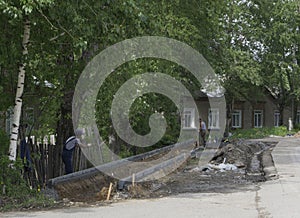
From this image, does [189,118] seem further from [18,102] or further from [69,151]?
[18,102]

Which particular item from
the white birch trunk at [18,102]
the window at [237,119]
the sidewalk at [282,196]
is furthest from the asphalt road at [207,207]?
the window at [237,119]

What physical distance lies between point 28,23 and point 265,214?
632 centimetres

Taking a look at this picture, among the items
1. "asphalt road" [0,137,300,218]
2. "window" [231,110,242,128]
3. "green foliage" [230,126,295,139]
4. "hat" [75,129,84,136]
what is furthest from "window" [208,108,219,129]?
"asphalt road" [0,137,300,218]

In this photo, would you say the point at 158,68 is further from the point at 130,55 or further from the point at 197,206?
the point at 197,206

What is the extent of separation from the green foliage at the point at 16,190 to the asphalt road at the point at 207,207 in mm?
747

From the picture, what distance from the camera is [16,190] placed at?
1052 cm

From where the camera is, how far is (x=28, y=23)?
10617mm

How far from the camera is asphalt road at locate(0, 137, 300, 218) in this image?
29.8 ft

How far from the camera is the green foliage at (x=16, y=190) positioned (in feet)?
33.2

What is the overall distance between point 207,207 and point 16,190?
411 cm

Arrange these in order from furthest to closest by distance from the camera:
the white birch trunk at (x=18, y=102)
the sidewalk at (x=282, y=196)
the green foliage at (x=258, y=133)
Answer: the green foliage at (x=258, y=133), the white birch trunk at (x=18, y=102), the sidewalk at (x=282, y=196)

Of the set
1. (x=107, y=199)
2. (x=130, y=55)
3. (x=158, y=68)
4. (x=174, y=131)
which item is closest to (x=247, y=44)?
(x=174, y=131)

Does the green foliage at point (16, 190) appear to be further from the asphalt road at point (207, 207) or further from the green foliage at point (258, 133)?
the green foliage at point (258, 133)

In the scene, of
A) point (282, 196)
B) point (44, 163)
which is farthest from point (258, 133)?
point (282, 196)
